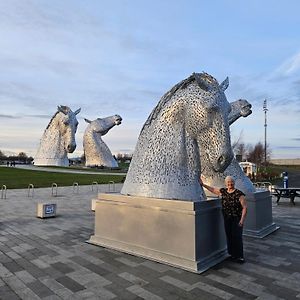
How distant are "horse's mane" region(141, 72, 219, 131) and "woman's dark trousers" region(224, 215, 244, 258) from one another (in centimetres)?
230

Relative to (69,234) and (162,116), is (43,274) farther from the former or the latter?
(162,116)

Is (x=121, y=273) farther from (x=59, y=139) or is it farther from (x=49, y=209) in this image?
(x=59, y=139)

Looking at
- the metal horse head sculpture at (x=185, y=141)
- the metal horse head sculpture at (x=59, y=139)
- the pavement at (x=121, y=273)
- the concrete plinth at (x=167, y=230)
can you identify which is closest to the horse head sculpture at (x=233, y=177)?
the pavement at (x=121, y=273)

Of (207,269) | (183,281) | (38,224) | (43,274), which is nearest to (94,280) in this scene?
(43,274)

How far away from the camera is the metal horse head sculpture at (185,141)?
553 centimetres

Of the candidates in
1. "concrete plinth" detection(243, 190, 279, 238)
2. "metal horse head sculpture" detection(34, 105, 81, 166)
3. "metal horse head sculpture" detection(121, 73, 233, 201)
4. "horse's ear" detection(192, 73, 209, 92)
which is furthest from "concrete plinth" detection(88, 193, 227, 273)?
"metal horse head sculpture" detection(34, 105, 81, 166)

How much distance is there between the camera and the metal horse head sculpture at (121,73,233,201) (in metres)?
5.53

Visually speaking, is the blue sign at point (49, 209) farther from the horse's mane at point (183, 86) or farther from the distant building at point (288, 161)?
the distant building at point (288, 161)

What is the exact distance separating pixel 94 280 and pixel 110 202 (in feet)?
6.43

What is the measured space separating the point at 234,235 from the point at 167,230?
1.12 m

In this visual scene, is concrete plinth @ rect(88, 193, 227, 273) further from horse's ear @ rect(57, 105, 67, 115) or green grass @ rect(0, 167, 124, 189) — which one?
horse's ear @ rect(57, 105, 67, 115)

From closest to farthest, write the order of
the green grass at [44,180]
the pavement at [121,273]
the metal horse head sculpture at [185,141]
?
the pavement at [121,273] → the metal horse head sculpture at [185,141] → the green grass at [44,180]

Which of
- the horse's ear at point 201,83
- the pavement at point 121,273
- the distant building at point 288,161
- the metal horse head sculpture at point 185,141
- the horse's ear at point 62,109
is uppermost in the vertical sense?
the horse's ear at point 62,109

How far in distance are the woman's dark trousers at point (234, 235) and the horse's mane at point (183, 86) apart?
230cm
